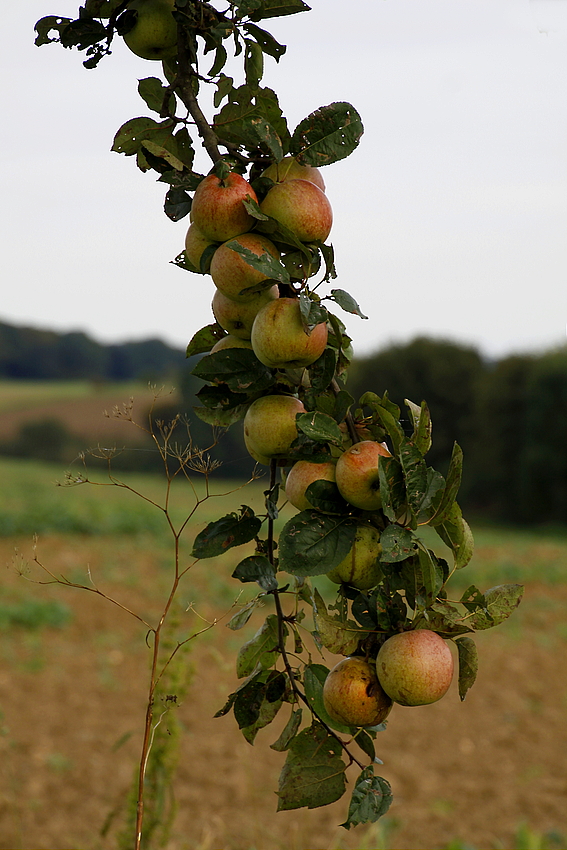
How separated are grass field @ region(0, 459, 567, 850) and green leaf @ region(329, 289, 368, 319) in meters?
0.58

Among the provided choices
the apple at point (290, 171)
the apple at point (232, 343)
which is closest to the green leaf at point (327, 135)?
the apple at point (290, 171)

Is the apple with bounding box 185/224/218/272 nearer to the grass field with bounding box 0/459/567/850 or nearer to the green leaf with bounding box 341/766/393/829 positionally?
the grass field with bounding box 0/459/567/850

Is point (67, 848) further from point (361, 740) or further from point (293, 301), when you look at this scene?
point (293, 301)

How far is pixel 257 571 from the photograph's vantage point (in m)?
0.98

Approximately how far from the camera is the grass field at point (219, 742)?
143 inches

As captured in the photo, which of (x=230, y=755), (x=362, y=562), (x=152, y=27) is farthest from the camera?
(x=230, y=755)

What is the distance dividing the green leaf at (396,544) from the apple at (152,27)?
30.7 inches

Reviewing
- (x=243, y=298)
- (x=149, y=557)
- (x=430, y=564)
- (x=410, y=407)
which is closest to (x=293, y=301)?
(x=243, y=298)

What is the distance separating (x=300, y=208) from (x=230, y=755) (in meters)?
4.34

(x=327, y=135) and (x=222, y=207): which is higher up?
(x=327, y=135)

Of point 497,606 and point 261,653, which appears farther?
point 261,653

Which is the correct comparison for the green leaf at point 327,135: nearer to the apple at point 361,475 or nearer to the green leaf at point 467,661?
the apple at point 361,475

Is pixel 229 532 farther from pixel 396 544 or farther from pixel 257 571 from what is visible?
pixel 396 544

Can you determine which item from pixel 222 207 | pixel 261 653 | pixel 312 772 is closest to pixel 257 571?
pixel 261 653
